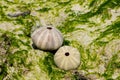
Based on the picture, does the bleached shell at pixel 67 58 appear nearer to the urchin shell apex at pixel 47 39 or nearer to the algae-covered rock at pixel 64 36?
the algae-covered rock at pixel 64 36

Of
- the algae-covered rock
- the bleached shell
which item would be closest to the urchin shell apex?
the algae-covered rock

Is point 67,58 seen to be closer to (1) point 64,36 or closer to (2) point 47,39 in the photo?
(2) point 47,39

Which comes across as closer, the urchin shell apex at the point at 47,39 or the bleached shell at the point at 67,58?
the bleached shell at the point at 67,58

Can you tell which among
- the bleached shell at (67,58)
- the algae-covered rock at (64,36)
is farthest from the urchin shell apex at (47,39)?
the bleached shell at (67,58)

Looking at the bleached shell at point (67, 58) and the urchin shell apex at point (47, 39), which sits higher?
the urchin shell apex at point (47, 39)
